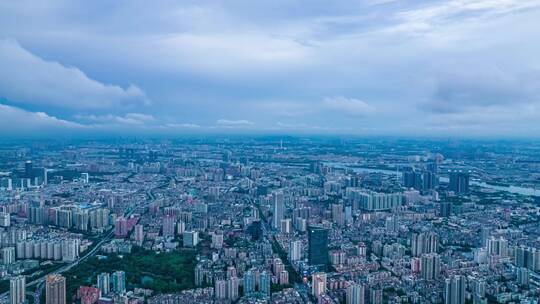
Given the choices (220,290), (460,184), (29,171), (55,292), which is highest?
(29,171)

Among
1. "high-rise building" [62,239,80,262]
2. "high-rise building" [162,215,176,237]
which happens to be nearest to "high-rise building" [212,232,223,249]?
"high-rise building" [162,215,176,237]

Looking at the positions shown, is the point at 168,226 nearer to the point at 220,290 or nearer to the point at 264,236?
the point at 264,236

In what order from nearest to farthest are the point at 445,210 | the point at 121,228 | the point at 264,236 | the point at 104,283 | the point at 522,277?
1. the point at 104,283
2. the point at 522,277
3. the point at 264,236
4. the point at 121,228
5. the point at 445,210

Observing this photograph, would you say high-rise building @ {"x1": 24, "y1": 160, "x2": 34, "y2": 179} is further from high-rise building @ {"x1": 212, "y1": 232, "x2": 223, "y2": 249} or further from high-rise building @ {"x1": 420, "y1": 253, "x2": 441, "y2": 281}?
high-rise building @ {"x1": 420, "y1": 253, "x2": 441, "y2": 281}

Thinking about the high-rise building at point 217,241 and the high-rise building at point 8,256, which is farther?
the high-rise building at point 217,241

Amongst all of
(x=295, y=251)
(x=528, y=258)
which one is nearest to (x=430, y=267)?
(x=528, y=258)

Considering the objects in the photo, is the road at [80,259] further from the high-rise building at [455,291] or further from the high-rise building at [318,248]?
the high-rise building at [455,291]

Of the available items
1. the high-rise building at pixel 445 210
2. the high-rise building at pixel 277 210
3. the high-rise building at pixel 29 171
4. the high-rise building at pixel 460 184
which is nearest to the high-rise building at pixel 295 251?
the high-rise building at pixel 277 210
